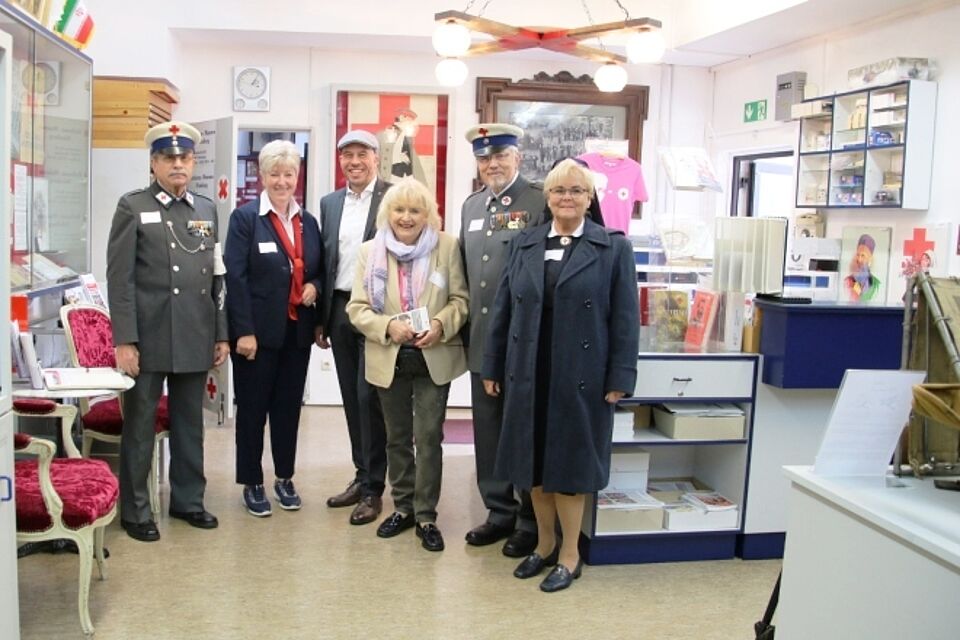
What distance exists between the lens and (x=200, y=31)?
6426mm

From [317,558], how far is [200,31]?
13.6 feet

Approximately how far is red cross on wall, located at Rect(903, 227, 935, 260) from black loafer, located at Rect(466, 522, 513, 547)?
9.35ft

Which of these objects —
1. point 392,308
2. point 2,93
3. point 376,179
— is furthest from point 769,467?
point 2,93

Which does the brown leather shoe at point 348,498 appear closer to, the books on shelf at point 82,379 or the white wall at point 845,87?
the books on shelf at point 82,379

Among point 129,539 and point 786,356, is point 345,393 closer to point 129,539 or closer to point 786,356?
point 129,539

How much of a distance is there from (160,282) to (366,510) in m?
1.35

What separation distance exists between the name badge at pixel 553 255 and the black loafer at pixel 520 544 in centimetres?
122

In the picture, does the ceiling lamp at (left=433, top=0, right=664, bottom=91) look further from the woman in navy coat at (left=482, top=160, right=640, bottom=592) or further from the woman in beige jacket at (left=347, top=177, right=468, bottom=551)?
the woman in navy coat at (left=482, top=160, right=640, bottom=592)

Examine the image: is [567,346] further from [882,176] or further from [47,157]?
[47,157]

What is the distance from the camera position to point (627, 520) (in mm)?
3797

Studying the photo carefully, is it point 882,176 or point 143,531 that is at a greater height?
point 882,176

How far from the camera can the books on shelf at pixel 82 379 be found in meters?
3.38

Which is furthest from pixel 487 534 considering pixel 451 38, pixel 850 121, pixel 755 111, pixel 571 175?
pixel 755 111

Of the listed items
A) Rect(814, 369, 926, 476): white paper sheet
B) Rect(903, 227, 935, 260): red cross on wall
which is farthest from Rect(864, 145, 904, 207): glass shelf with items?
Rect(814, 369, 926, 476): white paper sheet
